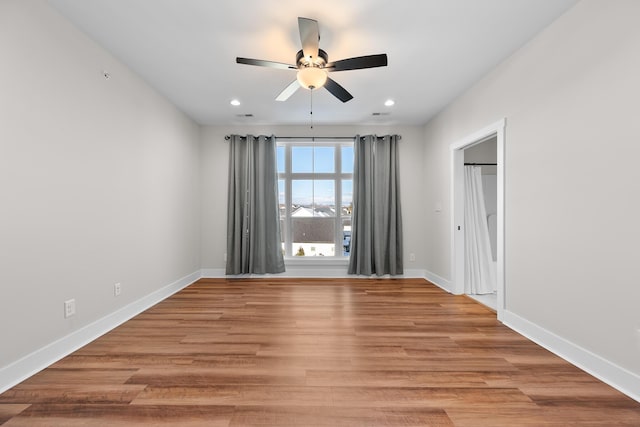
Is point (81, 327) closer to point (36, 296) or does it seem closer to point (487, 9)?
point (36, 296)

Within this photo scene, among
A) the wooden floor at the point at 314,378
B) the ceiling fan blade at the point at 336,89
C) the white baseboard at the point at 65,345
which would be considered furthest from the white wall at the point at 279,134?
the ceiling fan blade at the point at 336,89

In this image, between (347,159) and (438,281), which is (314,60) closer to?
(347,159)

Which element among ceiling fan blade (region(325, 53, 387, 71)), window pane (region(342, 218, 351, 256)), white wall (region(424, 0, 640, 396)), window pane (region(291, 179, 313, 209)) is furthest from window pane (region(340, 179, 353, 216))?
ceiling fan blade (region(325, 53, 387, 71))

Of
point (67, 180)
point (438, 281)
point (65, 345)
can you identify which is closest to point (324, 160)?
point (438, 281)

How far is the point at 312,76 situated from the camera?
99.4 inches

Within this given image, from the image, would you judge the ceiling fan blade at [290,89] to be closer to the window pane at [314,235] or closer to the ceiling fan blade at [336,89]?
the ceiling fan blade at [336,89]

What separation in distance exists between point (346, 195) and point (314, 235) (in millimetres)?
876

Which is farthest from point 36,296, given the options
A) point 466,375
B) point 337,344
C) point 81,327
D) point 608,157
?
point 608,157

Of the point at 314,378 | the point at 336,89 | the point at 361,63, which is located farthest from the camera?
the point at 336,89

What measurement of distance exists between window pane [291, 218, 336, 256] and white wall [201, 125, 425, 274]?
55cm

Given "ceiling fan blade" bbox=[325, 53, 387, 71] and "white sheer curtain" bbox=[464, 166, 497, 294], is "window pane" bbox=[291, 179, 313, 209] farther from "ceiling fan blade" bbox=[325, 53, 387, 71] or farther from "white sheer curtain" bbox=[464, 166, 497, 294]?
"ceiling fan blade" bbox=[325, 53, 387, 71]

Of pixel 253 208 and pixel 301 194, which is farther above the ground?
pixel 301 194

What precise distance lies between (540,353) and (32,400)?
3.30m

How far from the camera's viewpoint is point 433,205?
184 inches
